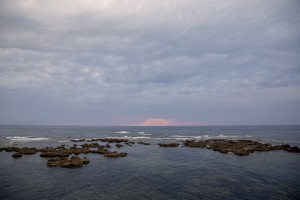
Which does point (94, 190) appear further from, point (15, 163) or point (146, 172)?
point (15, 163)

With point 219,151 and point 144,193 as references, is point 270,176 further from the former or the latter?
point 219,151

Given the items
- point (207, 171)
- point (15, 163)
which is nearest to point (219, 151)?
point (207, 171)

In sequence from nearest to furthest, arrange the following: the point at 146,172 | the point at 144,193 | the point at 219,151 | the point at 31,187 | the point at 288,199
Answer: the point at 288,199
the point at 144,193
the point at 31,187
the point at 146,172
the point at 219,151

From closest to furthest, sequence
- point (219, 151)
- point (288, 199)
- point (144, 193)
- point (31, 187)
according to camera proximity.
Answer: point (288, 199)
point (144, 193)
point (31, 187)
point (219, 151)

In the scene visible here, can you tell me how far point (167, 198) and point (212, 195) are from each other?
4654 millimetres

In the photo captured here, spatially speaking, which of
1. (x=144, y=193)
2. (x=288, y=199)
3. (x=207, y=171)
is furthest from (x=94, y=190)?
(x=288, y=199)

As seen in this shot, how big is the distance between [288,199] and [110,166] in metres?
23.4

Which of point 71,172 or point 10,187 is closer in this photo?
point 10,187

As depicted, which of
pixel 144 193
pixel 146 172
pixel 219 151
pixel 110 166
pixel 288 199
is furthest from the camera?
pixel 219 151

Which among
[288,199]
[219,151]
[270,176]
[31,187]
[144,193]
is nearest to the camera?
[288,199]

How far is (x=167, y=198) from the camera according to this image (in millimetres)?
16094

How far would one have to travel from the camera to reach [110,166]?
28.0 metres

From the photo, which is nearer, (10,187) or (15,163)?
(10,187)

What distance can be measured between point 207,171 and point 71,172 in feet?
66.5
